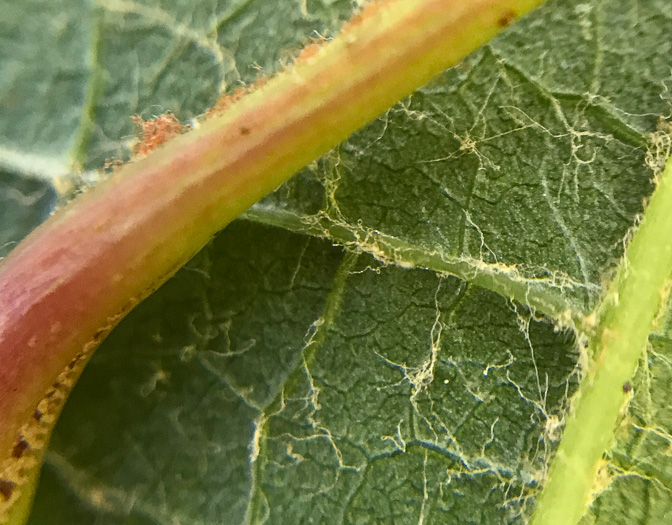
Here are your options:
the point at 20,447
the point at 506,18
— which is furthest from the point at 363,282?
the point at 20,447

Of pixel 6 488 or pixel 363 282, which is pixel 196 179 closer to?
pixel 363 282

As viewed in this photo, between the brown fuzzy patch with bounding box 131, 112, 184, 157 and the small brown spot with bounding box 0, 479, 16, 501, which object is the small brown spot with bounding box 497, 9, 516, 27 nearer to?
the brown fuzzy patch with bounding box 131, 112, 184, 157

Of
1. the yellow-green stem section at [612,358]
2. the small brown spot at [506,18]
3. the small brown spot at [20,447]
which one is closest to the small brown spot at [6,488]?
the small brown spot at [20,447]

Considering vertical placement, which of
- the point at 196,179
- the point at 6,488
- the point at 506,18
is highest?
the point at 506,18

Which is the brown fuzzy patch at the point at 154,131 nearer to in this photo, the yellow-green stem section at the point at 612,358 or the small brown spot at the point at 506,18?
the small brown spot at the point at 506,18

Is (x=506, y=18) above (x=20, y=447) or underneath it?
above

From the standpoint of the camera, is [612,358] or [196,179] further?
[612,358]
